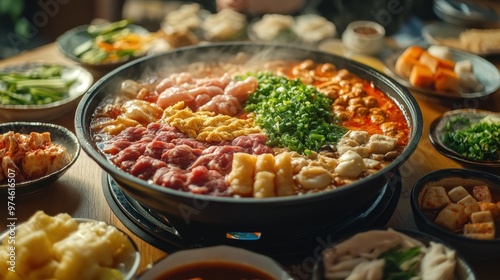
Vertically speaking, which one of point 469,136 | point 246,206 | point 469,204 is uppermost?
point 246,206

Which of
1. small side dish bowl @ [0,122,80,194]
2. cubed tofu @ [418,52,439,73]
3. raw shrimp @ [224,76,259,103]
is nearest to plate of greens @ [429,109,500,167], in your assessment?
cubed tofu @ [418,52,439,73]

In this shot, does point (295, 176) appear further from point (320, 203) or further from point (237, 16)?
point (237, 16)

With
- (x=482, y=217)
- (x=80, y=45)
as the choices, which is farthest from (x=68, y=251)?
(x=80, y=45)

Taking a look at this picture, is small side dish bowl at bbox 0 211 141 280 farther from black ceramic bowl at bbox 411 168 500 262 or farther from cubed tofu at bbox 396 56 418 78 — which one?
cubed tofu at bbox 396 56 418 78

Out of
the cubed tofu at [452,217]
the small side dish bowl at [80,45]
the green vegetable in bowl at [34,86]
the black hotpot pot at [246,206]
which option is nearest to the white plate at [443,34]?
the black hotpot pot at [246,206]

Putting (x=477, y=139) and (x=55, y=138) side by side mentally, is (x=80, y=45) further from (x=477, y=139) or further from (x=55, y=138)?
(x=477, y=139)

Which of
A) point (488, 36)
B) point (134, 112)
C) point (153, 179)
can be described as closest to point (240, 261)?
point (153, 179)

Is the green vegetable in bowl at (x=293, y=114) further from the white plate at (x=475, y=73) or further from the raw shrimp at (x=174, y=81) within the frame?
the white plate at (x=475, y=73)
